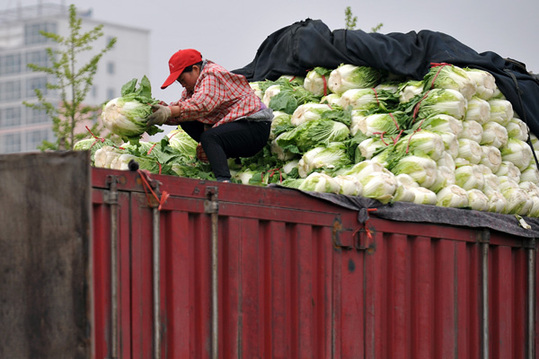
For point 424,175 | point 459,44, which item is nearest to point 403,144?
point 424,175

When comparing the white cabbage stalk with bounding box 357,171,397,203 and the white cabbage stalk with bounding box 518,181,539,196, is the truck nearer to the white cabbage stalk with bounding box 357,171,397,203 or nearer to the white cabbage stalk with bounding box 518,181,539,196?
the white cabbage stalk with bounding box 357,171,397,203

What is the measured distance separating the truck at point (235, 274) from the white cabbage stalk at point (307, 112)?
1.38m

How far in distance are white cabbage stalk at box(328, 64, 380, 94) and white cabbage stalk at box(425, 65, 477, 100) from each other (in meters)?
0.54

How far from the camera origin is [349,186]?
6102 mm

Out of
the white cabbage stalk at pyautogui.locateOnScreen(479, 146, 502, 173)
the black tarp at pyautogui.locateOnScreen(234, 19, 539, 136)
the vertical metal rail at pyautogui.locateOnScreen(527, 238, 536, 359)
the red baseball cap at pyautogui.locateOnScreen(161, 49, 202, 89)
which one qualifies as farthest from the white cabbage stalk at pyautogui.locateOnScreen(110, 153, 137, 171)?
the vertical metal rail at pyautogui.locateOnScreen(527, 238, 536, 359)

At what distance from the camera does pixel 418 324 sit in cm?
635

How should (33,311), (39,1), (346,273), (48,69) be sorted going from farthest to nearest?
1. (39,1)
2. (48,69)
3. (346,273)
4. (33,311)

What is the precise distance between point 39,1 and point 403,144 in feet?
376

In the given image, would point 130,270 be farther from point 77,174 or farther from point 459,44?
point 459,44

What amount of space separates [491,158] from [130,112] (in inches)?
119

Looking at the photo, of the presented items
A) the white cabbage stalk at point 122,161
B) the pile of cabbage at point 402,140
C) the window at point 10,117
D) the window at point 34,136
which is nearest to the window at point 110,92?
the window at point 34,136

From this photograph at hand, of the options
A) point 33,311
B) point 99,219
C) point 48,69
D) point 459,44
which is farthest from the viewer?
point 48,69

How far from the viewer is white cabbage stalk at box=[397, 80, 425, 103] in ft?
24.5

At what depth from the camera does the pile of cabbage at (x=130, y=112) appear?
647 centimetres
